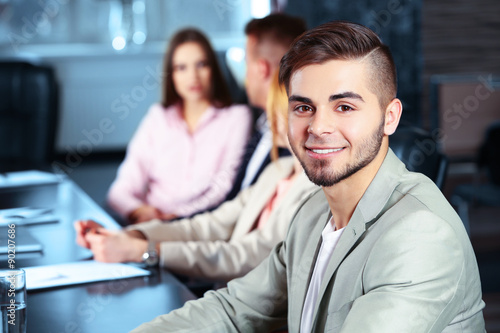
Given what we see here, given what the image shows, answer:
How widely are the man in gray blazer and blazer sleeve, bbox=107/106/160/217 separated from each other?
1.95 metres

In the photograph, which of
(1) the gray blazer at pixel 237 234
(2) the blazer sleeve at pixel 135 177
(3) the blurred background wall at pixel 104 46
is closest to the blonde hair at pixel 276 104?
(1) the gray blazer at pixel 237 234

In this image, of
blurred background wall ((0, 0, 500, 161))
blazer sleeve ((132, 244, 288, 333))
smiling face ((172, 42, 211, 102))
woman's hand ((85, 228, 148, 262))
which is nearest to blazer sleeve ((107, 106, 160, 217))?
smiling face ((172, 42, 211, 102))

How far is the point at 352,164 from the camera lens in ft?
3.19

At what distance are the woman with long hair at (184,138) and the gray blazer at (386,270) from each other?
6.03 ft

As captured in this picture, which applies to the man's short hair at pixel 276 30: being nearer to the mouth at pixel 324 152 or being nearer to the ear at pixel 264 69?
the ear at pixel 264 69

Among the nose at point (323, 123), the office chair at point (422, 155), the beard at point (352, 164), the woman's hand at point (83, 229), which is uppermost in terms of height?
the nose at point (323, 123)

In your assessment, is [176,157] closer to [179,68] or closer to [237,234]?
[179,68]

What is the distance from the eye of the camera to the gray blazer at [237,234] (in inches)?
68.6

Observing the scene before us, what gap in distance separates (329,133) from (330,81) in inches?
2.8

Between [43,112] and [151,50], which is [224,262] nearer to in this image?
[43,112]

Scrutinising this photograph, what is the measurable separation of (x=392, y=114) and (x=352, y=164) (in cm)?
10

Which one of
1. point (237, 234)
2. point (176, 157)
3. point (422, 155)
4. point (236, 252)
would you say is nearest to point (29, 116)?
point (176, 157)

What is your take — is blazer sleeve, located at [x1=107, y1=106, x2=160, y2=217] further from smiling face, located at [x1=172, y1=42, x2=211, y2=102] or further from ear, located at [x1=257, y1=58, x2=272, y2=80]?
ear, located at [x1=257, y1=58, x2=272, y2=80]

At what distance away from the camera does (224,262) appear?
1810 millimetres
